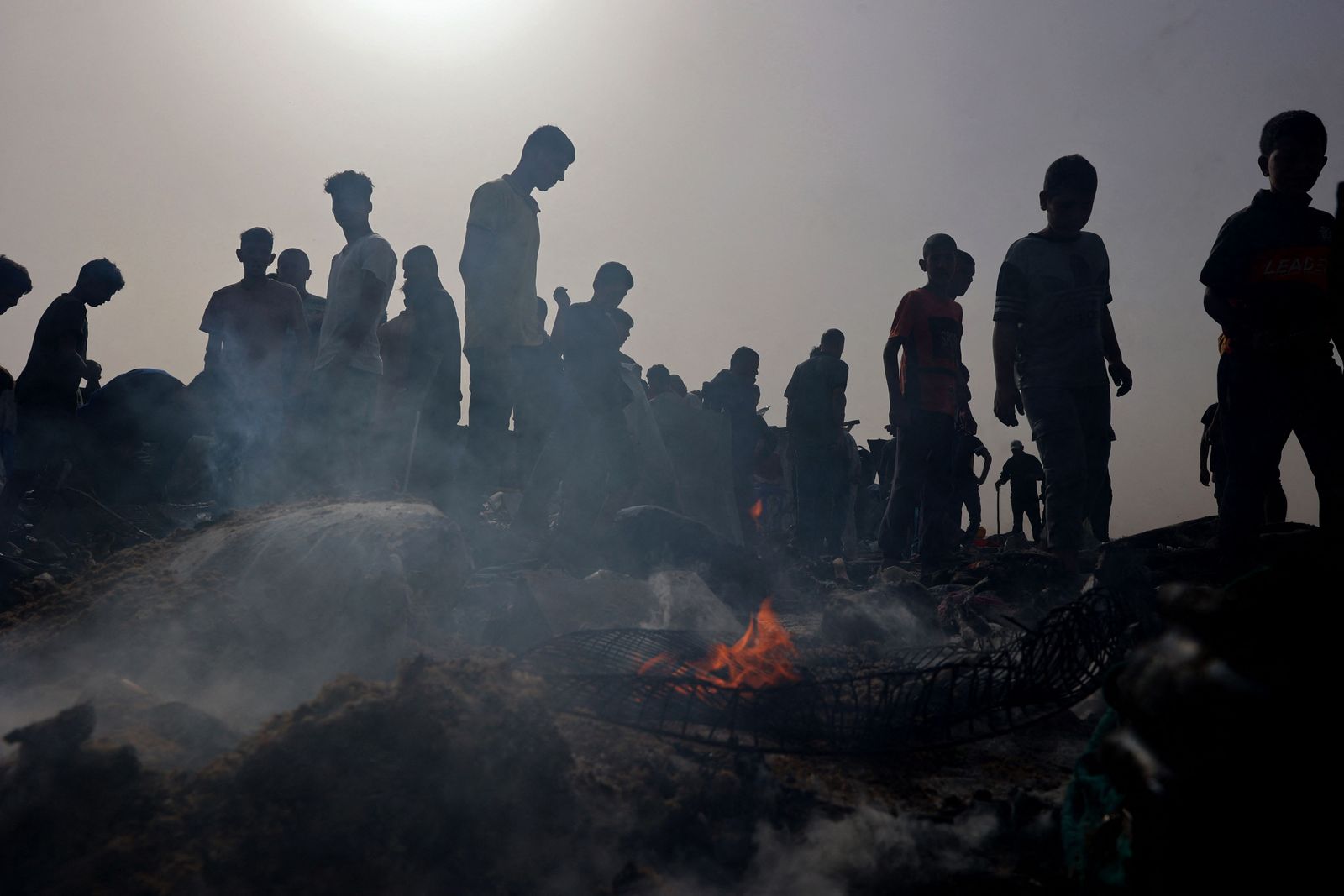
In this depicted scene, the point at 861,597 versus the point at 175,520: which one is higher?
the point at 175,520

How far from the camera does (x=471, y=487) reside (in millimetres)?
5227

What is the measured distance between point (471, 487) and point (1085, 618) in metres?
3.89

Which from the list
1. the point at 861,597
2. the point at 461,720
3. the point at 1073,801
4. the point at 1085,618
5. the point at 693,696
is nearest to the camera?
the point at 1073,801

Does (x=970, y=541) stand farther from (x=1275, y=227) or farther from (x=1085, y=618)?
(x=1085, y=618)

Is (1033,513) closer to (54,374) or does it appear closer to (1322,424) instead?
(1322,424)

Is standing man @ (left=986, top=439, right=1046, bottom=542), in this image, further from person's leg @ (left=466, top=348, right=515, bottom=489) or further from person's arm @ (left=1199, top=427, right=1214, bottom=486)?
person's leg @ (left=466, top=348, right=515, bottom=489)

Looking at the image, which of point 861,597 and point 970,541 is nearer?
point 861,597

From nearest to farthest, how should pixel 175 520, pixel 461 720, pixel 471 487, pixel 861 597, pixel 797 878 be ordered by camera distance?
1. pixel 797 878
2. pixel 461 720
3. pixel 861 597
4. pixel 471 487
5. pixel 175 520

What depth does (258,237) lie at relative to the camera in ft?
18.2

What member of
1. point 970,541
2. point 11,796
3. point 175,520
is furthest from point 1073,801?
point 970,541

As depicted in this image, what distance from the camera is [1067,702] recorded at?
7.43 feet

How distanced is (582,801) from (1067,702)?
4.83 ft

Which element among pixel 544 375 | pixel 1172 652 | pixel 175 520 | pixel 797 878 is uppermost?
pixel 544 375

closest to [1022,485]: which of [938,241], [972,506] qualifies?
[972,506]
